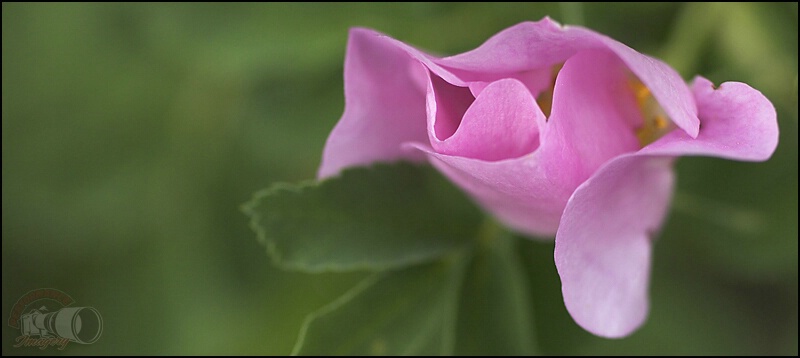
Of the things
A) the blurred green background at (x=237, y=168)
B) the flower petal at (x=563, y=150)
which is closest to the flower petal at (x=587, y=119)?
the flower petal at (x=563, y=150)

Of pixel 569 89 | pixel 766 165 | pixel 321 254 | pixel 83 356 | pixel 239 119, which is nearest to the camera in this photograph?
pixel 569 89

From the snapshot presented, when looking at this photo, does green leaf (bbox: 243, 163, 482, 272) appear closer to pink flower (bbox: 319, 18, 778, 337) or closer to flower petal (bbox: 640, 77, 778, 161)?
pink flower (bbox: 319, 18, 778, 337)

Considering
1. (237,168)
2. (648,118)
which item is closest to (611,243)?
(648,118)

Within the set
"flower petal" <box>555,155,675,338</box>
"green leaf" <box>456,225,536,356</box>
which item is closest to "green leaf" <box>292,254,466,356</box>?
"green leaf" <box>456,225,536,356</box>

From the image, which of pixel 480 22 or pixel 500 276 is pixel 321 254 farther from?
pixel 480 22

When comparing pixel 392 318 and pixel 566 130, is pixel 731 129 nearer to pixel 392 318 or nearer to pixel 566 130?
pixel 566 130

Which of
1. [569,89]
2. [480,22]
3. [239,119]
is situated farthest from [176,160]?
[569,89]
